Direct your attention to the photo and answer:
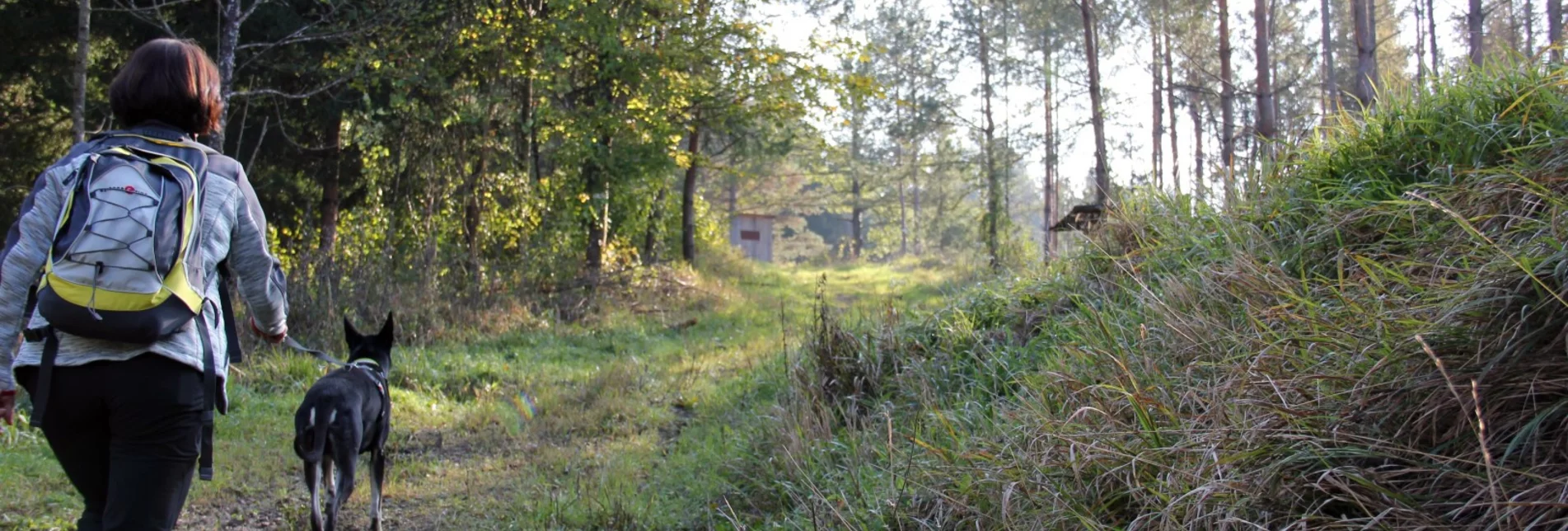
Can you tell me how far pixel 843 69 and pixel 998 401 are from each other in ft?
43.6

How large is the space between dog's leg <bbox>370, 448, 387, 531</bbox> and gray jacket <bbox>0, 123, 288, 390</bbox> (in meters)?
2.38

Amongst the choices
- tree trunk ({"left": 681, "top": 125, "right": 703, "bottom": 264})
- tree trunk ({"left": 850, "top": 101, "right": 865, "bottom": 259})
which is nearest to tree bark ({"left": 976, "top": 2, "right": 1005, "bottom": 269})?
tree trunk ({"left": 681, "top": 125, "right": 703, "bottom": 264})

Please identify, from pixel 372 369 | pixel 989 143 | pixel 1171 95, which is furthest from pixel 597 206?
pixel 1171 95

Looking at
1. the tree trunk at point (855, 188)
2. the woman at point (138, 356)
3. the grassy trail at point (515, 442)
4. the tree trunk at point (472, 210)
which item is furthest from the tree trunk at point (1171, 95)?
the tree trunk at point (855, 188)

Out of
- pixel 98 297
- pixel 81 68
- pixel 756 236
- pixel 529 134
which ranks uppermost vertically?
pixel 529 134

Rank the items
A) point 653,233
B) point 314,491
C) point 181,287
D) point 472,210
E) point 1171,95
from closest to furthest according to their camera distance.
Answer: point 181,287 → point 314,491 → point 472,210 → point 653,233 → point 1171,95

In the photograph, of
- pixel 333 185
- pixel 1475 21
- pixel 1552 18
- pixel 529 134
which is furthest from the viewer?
pixel 1552 18

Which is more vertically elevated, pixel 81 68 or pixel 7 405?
pixel 81 68

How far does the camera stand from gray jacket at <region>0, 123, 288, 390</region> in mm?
2363

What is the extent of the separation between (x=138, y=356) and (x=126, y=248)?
0.91ft

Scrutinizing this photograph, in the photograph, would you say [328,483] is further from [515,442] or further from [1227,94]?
[1227,94]

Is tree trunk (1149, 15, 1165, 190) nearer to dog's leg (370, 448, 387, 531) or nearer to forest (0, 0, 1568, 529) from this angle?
forest (0, 0, 1568, 529)

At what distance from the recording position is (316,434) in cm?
455

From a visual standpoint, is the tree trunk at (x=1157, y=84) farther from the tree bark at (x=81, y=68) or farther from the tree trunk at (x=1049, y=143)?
the tree bark at (x=81, y=68)
